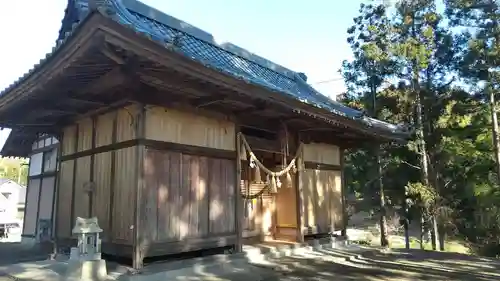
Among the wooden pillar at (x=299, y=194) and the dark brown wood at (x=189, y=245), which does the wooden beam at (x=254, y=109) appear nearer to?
the wooden pillar at (x=299, y=194)

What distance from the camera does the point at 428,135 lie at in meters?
12.4

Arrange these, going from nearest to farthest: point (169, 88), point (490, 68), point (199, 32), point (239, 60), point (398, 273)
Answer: point (169, 88) < point (398, 273) < point (199, 32) < point (239, 60) < point (490, 68)

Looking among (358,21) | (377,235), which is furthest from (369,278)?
(377,235)

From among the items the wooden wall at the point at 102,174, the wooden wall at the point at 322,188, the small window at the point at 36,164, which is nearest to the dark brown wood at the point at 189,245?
the wooden wall at the point at 102,174

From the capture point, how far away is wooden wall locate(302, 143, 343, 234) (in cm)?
841

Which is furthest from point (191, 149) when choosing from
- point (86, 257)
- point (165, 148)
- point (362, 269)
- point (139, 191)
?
point (362, 269)

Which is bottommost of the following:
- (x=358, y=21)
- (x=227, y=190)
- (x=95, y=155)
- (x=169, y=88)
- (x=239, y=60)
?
(x=227, y=190)

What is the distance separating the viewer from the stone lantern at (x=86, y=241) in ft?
16.0

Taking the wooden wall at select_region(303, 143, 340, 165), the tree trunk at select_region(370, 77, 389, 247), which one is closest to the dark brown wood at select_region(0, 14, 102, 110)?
the wooden wall at select_region(303, 143, 340, 165)

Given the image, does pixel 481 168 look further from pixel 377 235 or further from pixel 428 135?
pixel 377 235

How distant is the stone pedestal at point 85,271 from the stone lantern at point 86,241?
82 millimetres

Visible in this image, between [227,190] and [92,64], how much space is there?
316 cm

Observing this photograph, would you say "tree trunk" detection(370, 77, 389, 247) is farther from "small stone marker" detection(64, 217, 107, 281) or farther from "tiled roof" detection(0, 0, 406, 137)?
"small stone marker" detection(64, 217, 107, 281)

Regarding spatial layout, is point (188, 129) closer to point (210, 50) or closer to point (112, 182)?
point (112, 182)
